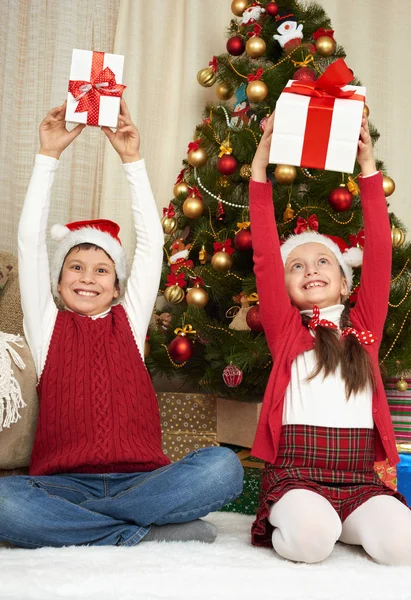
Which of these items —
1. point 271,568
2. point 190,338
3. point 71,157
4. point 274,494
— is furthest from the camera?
point 71,157

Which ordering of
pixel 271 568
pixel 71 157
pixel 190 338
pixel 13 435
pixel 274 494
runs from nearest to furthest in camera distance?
1. pixel 271 568
2. pixel 274 494
3. pixel 13 435
4. pixel 190 338
5. pixel 71 157

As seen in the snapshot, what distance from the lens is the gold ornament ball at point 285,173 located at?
2.06 m

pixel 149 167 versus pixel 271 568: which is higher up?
pixel 149 167

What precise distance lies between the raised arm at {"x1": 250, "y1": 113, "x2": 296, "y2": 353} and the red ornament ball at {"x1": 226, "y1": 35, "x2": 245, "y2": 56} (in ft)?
2.38

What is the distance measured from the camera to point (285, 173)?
81.0 inches

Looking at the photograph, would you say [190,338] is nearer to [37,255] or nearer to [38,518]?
[37,255]

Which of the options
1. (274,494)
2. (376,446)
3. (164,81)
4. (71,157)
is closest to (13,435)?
(274,494)

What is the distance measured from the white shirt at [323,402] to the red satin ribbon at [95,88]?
0.76 metres

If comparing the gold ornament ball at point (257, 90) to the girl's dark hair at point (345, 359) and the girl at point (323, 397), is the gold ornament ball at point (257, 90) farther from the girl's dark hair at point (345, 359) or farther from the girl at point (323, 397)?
the girl's dark hair at point (345, 359)

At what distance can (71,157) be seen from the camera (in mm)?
2646

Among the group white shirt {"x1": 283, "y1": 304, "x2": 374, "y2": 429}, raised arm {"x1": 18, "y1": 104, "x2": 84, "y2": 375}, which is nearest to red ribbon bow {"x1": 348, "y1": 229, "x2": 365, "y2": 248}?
white shirt {"x1": 283, "y1": 304, "x2": 374, "y2": 429}

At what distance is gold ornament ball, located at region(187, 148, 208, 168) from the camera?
2281 millimetres

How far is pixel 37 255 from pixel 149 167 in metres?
1.16

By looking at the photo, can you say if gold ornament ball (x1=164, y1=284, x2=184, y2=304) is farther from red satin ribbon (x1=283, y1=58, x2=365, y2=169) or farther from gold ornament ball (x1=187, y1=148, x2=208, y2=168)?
red satin ribbon (x1=283, y1=58, x2=365, y2=169)
